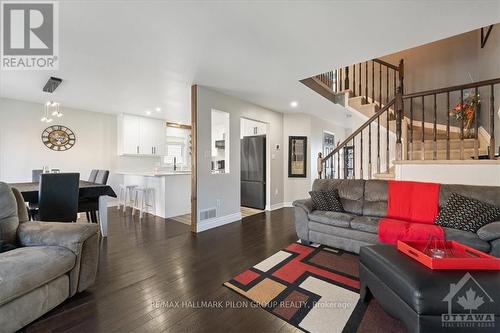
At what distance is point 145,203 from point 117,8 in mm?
4029

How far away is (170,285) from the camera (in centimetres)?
213

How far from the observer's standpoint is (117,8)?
186 centimetres

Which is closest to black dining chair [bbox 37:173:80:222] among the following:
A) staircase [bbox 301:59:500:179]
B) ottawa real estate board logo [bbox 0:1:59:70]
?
ottawa real estate board logo [bbox 0:1:59:70]

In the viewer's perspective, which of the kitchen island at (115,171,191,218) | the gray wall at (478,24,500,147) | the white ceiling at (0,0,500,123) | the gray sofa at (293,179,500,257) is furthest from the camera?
the kitchen island at (115,171,191,218)

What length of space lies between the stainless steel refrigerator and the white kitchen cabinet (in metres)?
→ 2.68

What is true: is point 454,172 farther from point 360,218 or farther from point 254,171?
point 254,171

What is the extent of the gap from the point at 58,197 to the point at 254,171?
150 inches

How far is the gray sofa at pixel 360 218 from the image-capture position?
2.05 m

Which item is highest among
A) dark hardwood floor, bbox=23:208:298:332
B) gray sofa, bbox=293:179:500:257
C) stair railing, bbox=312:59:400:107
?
stair railing, bbox=312:59:400:107

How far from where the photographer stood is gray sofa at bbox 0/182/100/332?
145 cm

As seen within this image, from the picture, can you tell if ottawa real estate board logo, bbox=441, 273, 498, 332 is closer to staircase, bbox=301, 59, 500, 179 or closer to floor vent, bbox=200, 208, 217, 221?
staircase, bbox=301, 59, 500, 179

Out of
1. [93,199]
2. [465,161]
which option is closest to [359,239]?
[465,161]

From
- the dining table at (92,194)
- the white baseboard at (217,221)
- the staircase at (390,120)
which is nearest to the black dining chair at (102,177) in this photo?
the dining table at (92,194)

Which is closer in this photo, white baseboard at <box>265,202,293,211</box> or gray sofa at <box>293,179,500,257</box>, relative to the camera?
gray sofa at <box>293,179,500,257</box>
